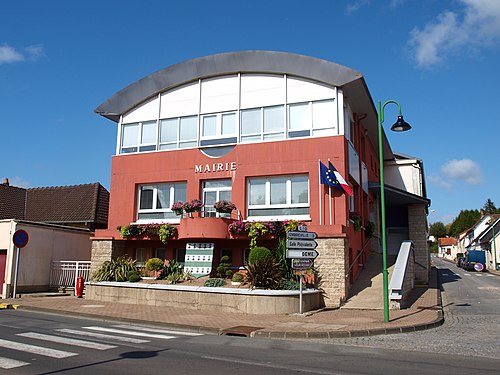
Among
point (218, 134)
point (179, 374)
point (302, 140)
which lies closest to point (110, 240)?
point (218, 134)

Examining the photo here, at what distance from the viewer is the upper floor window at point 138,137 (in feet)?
75.7

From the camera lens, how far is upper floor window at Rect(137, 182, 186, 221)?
71.9 ft

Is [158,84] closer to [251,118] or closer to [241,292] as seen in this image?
[251,118]

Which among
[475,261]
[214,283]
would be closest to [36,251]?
[214,283]

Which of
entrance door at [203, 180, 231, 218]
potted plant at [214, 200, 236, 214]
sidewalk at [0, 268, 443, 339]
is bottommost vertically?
sidewalk at [0, 268, 443, 339]

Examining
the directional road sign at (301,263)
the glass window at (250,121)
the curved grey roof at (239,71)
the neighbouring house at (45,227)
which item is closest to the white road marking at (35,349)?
the directional road sign at (301,263)

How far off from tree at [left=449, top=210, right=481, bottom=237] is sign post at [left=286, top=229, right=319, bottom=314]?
349ft

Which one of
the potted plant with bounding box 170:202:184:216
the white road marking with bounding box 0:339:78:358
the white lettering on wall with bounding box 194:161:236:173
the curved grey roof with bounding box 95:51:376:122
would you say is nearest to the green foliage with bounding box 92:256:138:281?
the potted plant with bounding box 170:202:184:216

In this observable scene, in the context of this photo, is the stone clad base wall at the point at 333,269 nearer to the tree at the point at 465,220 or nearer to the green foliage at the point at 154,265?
the green foliage at the point at 154,265

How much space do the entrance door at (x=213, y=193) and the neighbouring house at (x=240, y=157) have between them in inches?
1.9

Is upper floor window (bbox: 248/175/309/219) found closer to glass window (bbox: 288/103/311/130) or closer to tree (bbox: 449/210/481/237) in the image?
glass window (bbox: 288/103/311/130)

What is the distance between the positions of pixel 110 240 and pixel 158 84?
7.70 meters

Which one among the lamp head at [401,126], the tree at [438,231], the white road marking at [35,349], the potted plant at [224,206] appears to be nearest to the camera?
the white road marking at [35,349]

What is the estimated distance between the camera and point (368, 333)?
38.2 ft
